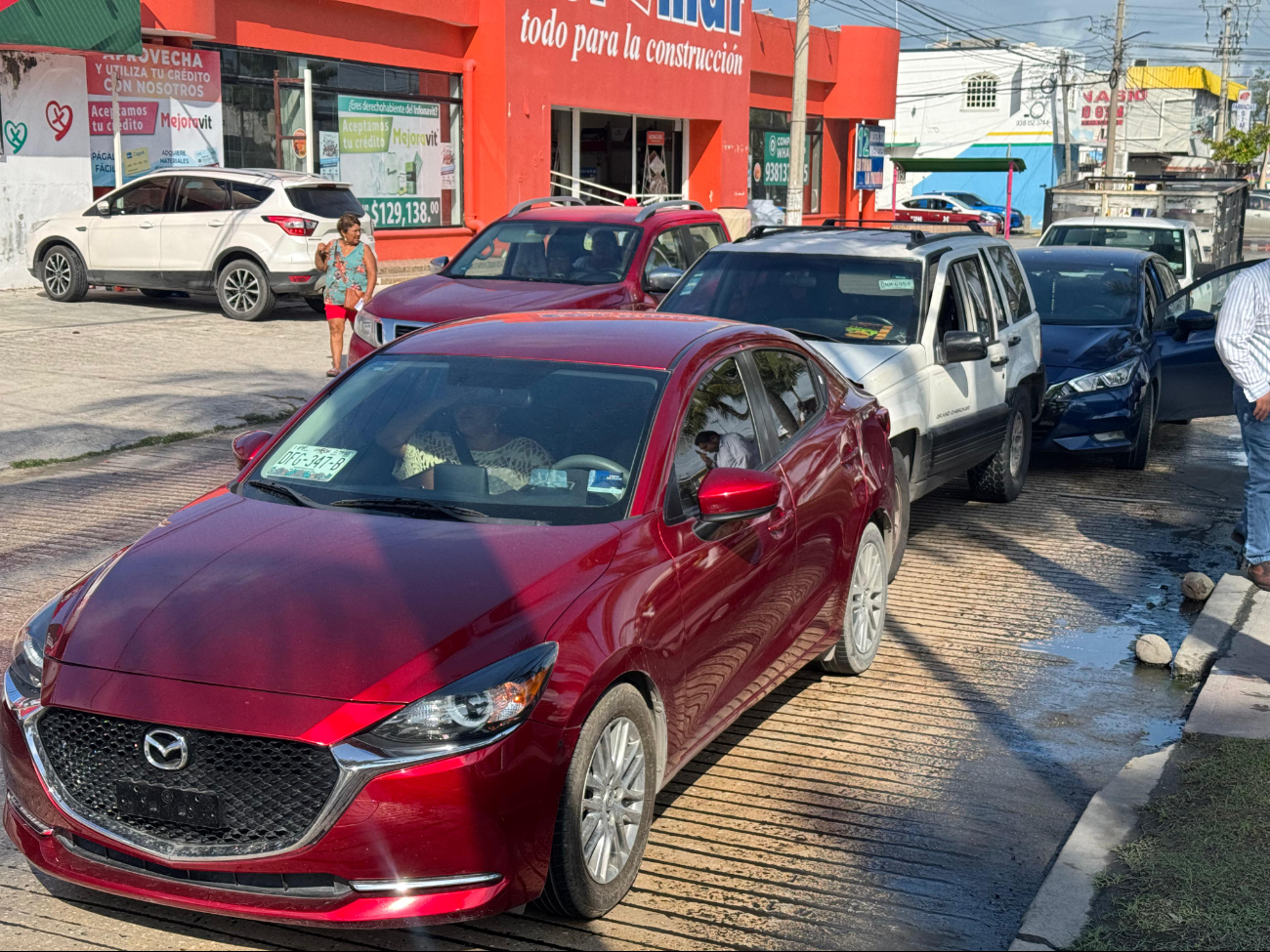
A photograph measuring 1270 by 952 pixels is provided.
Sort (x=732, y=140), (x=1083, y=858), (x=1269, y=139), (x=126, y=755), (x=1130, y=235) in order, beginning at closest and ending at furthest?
(x=126, y=755) < (x=1083, y=858) < (x=1130, y=235) < (x=732, y=140) < (x=1269, y=139)

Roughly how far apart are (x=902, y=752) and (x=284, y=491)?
2680 mm

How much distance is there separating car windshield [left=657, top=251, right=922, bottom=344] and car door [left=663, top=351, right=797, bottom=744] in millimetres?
3492

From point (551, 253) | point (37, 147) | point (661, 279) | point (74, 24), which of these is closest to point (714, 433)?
point (661, 279)

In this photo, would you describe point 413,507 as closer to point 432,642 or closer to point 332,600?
point 332,600

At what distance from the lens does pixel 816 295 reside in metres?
9.29

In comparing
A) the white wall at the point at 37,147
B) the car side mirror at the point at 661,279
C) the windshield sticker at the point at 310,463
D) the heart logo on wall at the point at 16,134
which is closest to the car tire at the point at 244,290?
the white wall at the point at 37,147

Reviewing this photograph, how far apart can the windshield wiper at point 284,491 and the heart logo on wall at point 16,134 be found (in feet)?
55.0

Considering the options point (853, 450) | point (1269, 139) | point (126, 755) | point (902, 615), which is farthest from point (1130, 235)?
point (1269, 139)

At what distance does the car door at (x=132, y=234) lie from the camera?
747 inches

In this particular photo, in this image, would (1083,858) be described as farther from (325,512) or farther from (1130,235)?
(1130,235)

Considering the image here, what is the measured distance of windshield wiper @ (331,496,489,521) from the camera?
4.74 metres

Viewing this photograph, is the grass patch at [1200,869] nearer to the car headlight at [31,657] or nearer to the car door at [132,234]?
the car headlight at [31,657]

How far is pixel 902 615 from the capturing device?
7938mm

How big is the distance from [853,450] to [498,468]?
2112mm
